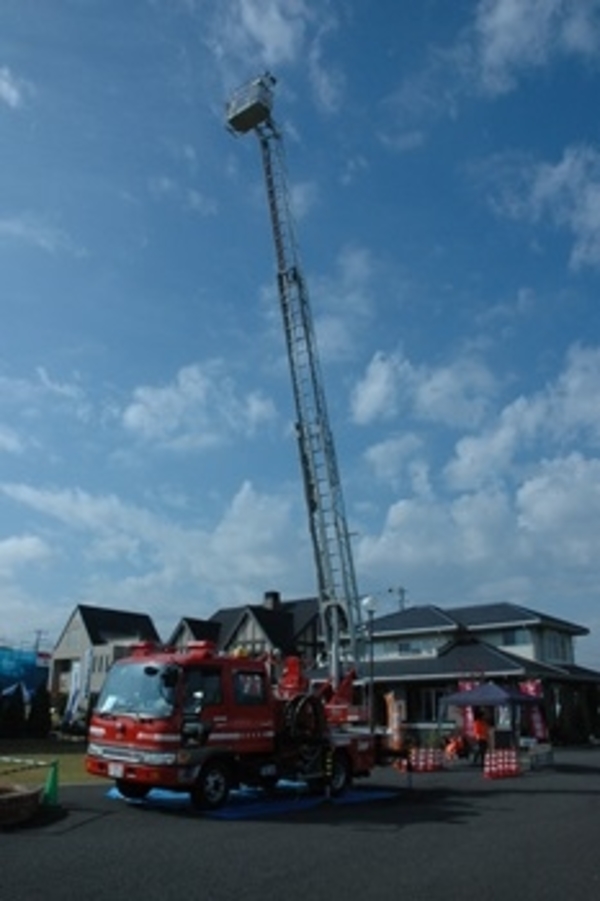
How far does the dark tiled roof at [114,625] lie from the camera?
6244 centimetres

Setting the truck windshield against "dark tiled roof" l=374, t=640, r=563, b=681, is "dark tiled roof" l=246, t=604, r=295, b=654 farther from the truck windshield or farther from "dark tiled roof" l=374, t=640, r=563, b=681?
the truck windshield

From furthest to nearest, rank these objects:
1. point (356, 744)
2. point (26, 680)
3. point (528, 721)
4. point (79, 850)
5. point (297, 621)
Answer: point (297, 621)
point (26, 680)
point (528, 721)
point (356, 744)
point (79, 850)

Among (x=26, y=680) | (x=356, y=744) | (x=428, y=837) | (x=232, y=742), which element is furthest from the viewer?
(x=26, y=680)

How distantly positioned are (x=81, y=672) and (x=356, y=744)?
82.4ft

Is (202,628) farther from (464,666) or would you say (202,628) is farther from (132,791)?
(132,791)

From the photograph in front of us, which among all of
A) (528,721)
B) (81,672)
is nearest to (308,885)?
(528,721)

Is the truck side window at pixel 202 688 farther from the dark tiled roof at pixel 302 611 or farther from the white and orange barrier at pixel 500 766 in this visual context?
the dark tiled roof at pixel 302 611

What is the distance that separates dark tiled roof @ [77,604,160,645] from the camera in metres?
62.4

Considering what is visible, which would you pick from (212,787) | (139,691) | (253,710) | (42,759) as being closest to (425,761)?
(253,710)

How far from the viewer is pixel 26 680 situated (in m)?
40.0

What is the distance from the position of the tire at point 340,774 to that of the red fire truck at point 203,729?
1.5 inches

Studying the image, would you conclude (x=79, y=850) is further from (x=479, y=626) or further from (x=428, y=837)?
(x=479, y=626)

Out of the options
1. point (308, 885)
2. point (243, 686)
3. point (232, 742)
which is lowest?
point (308, 885)

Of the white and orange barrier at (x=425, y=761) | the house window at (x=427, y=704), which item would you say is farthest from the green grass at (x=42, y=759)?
the house window at (x=427, y=704)
